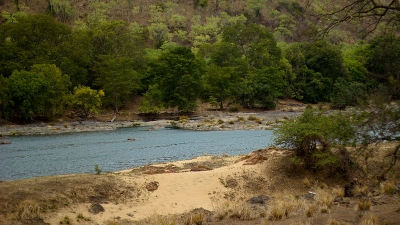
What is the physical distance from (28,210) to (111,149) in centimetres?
2384

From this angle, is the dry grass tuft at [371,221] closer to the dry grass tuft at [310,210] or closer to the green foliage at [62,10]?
the dry grass tuft at [310,210]

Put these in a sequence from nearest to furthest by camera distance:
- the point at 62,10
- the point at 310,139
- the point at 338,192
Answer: the point at 338,192, the point at 310,139, the point at 62,10

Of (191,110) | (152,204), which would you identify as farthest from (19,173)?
(191,110)

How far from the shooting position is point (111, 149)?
4041 centimetres

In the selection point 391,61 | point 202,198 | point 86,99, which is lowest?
point 86,99

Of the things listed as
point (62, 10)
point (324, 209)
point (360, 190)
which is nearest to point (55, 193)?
point (324, 209)

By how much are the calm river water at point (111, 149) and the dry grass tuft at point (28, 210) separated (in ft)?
39.3

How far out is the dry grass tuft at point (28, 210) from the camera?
16353 mm

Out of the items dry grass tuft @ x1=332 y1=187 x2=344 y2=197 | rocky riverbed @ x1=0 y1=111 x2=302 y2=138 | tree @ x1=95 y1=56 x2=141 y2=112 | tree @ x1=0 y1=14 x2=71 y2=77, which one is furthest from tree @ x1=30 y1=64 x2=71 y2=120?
dry grass tuft @ x1=332 y1=187 x2=344 y2=197

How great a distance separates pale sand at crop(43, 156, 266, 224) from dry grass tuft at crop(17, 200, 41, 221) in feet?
1.22

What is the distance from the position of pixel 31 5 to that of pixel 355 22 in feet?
499

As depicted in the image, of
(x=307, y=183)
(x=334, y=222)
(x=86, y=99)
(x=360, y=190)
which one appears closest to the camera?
(x=334, y=222)

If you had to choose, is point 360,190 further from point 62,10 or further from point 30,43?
Result: point 62,10

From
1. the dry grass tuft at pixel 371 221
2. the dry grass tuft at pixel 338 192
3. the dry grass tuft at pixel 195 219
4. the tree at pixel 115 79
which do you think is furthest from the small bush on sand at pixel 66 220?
the tree at pixel 115 79
